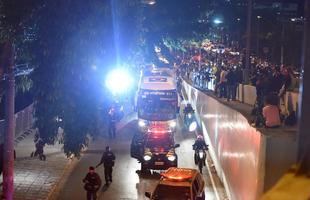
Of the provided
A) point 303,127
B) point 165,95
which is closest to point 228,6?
point 165,95

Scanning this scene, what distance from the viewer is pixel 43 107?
10.4 meters

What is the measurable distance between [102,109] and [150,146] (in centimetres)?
1283

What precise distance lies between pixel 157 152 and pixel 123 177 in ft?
6.04

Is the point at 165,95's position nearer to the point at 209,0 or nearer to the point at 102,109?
the point at 209,0

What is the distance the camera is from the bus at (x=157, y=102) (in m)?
32.9

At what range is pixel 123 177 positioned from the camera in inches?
918

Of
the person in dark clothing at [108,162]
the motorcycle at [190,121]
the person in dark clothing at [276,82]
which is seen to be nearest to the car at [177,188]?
the person in dark clothing at [276,82]

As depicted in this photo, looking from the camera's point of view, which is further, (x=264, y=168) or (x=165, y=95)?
(x=165, y=95)

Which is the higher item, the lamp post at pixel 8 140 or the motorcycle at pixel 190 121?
the lamp post at pixel 8 140

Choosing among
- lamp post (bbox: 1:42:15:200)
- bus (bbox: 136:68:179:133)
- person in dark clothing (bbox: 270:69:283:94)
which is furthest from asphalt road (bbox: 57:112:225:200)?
lamp post (bbox: 1:42:15:200)

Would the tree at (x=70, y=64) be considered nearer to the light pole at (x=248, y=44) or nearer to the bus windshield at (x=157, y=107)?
the light pole at (x=248, y=44)

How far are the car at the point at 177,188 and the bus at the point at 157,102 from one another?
47.9ft

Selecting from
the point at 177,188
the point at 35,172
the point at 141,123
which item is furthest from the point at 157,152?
the point at 141,123

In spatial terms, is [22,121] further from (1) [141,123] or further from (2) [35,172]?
(2) [35,172]
